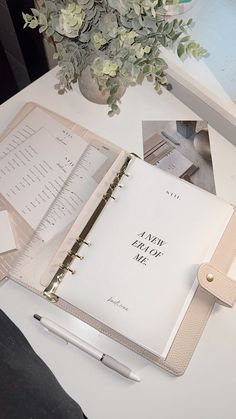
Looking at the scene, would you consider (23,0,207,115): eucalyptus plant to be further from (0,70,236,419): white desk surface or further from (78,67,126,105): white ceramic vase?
(0,70,236,419): white desk surface

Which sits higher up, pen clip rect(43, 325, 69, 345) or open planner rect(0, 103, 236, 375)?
open planner rect(0, 103, 236, 375)

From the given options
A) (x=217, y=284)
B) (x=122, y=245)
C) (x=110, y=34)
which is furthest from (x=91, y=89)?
(x=217, y=284)

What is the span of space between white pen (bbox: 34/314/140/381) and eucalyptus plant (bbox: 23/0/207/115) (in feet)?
1.37

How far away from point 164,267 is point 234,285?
0.38ft

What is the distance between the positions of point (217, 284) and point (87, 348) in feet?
0.77

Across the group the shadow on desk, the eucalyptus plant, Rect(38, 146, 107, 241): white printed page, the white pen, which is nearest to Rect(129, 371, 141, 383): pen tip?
the white pen

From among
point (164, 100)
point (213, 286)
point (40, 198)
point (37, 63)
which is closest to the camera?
point (213, 286)

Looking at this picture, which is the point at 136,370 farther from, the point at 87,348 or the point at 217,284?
the point at 217,284

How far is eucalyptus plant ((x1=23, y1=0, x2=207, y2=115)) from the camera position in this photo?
652 millimetres

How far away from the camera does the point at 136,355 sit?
68cm

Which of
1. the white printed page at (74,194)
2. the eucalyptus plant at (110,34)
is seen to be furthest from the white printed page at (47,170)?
the eucalyptus plant at (110,34)

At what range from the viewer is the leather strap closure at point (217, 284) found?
0.65m

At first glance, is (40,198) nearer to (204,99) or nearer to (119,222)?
(119,222)

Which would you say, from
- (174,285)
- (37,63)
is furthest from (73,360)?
(37,63)
